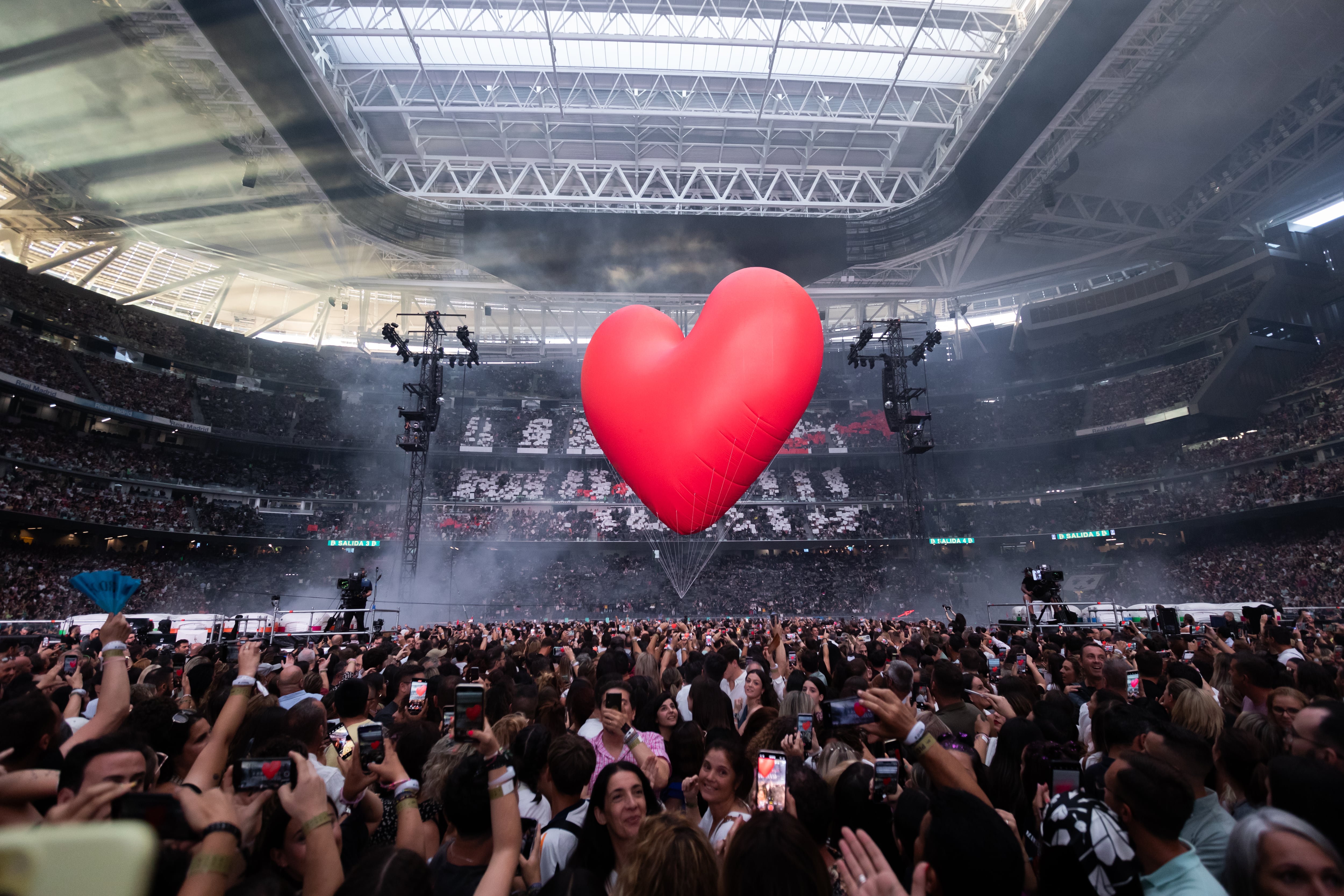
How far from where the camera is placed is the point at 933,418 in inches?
1524

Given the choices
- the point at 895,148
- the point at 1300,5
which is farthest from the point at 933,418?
the point at 1300,5

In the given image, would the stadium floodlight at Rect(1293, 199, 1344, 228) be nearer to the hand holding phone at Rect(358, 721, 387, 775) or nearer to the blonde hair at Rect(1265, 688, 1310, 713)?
the blonde hair at Rect(1265, 688, 1310, 713)

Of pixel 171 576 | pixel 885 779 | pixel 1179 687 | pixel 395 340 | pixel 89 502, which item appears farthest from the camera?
pixel 171 576

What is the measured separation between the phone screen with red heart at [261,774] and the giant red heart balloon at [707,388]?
695 cm

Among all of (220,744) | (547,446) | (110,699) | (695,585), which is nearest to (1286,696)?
(220,744)

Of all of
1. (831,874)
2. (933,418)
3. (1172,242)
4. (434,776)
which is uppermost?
(1172,242)

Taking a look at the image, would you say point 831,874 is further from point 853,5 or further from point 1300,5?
point 1300,5

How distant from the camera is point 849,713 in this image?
10.6ft

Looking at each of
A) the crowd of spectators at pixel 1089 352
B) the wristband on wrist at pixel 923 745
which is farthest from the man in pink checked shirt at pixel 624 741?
the crowd of spectators at pixel 1089 352

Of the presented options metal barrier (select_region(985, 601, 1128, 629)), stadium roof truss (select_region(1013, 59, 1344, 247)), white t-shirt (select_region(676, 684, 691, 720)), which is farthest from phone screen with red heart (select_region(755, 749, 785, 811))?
stadium roof truss (select_region(1013, 59, 1344, 247))

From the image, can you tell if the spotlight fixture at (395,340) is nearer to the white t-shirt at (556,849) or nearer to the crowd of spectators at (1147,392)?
the white t-shirt at (556,849)

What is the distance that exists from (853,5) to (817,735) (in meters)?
19.9

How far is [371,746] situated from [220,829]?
1.17 meters

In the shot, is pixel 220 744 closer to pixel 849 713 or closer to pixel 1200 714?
pixel 849 713
